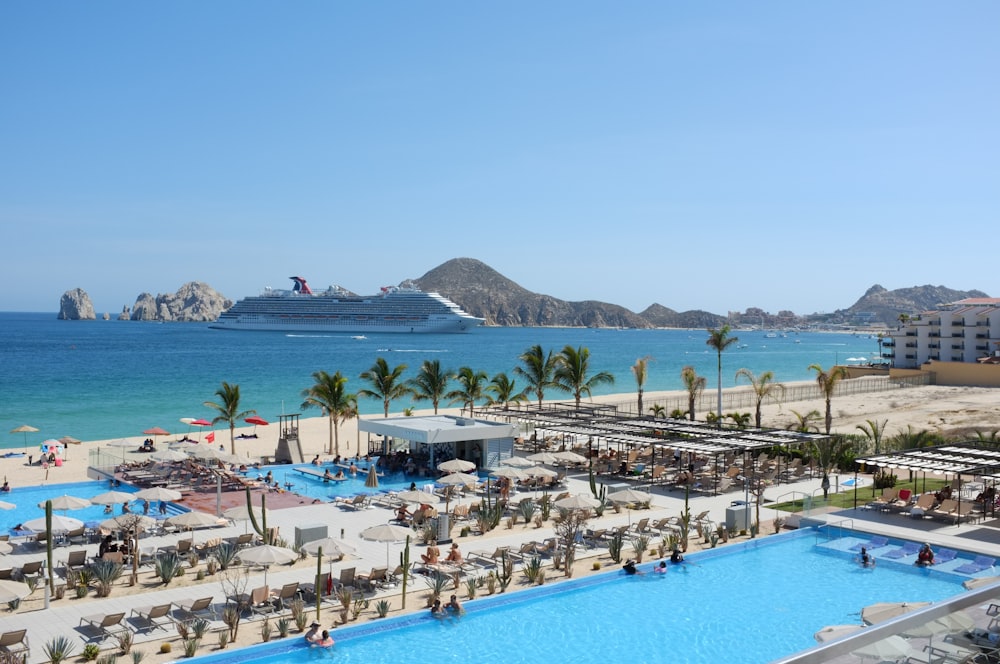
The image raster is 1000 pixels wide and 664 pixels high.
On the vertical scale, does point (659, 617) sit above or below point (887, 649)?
below

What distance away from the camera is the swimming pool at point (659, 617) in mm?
13180

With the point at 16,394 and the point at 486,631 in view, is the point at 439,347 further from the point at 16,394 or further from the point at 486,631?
the point at 486,631

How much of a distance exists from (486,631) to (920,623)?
987 centimetres

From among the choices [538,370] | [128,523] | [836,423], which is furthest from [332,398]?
[836,423]

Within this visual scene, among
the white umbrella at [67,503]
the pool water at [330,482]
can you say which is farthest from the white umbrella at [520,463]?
the white umbrella at [67,503]

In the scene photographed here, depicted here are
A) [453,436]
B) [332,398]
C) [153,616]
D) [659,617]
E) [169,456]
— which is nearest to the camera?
[153,616]

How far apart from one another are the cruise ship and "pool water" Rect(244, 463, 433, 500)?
139 m

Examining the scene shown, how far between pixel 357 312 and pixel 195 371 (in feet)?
262

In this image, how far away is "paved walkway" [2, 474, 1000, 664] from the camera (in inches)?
541

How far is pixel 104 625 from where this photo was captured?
1288 centimetres

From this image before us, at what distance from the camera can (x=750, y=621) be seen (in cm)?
1474

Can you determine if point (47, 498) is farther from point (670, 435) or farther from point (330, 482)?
point (670, 435)

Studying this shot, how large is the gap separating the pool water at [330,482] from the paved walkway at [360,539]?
3.04 m

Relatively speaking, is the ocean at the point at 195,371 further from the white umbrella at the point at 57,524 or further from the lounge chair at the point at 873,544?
the lounge chair at the point at 873,544
